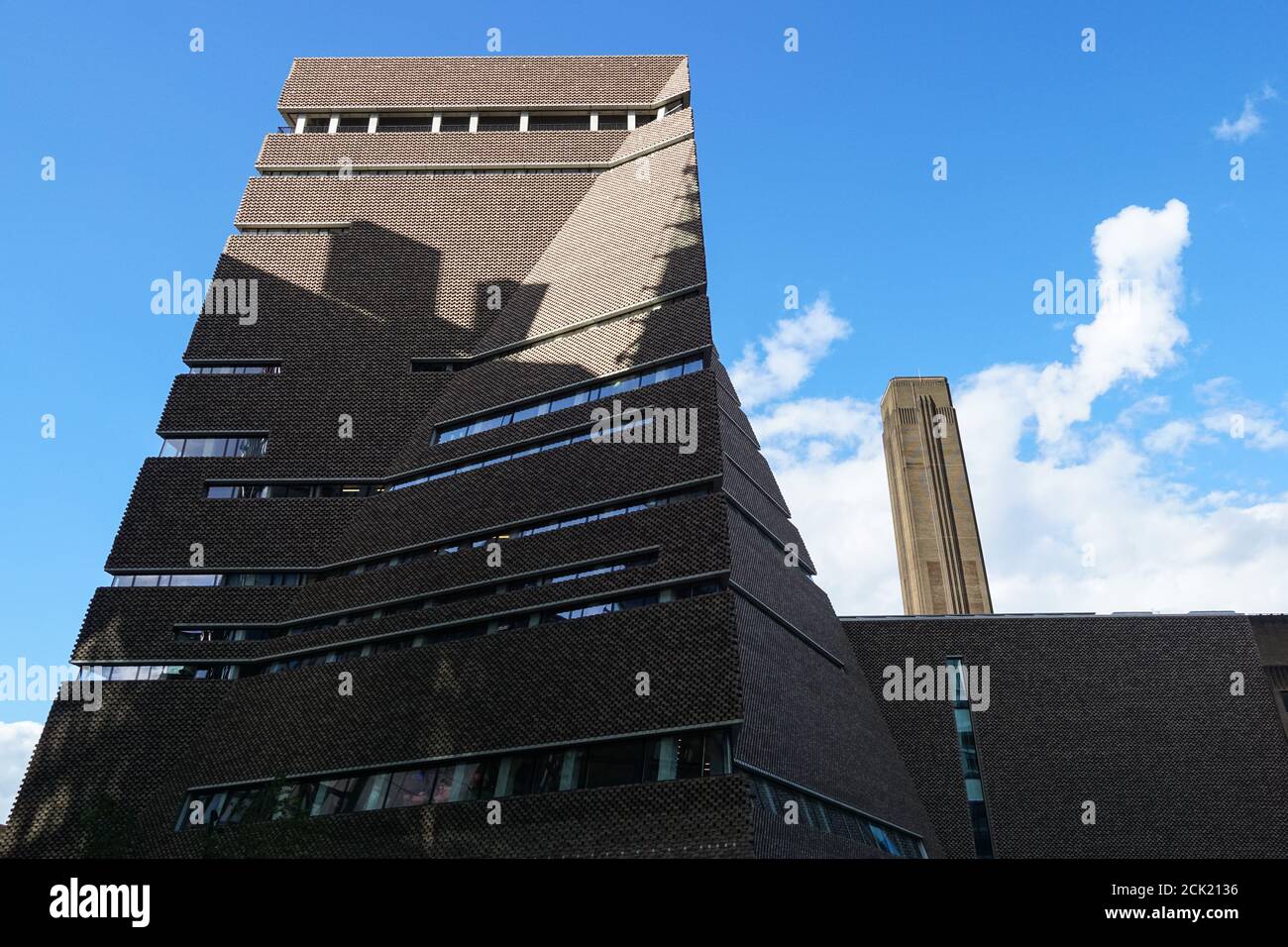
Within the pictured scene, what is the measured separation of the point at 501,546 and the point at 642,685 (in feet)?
32.6

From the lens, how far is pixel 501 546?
34.6m

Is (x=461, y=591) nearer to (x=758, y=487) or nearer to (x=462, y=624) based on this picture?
(x=462, y=624)

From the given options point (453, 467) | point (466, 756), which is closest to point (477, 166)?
point (453, 467)

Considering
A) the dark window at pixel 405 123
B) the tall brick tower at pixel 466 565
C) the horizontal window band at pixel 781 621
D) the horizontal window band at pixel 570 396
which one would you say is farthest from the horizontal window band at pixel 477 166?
the horizontal window band at pixel 781 621

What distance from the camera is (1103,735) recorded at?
3694 centimetres

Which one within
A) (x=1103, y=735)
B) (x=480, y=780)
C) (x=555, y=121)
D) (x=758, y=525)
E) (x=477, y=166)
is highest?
(x=555, y=121)

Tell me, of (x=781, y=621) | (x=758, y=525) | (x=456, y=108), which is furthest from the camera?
(x=456, y=108)

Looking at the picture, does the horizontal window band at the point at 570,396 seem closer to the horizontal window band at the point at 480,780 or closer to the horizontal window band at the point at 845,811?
the horizontal window band at the point at 480,780

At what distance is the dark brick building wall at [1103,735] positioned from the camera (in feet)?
114

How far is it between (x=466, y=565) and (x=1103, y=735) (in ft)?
89.8

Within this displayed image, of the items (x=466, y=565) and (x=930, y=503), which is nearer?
(x=466, y=565)

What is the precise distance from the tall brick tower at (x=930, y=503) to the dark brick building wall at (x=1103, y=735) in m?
33.6

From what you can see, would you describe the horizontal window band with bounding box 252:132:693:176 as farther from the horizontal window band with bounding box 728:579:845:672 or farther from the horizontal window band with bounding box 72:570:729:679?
the horizontal window band with bounding box 728:579:845:672
